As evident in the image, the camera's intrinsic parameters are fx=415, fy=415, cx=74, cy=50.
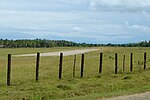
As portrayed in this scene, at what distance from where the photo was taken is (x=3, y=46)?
18950 centimetres

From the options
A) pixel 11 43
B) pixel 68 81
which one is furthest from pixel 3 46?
pixel 68 81

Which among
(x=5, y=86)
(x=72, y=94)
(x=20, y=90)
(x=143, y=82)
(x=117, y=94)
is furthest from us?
(x=143, y=82)

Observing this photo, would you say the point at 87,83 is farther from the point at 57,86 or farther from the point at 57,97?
the point at 57,97

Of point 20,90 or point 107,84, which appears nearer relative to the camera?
point 20,90

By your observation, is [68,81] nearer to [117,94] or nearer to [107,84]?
[107,84]

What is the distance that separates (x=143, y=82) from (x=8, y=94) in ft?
26.0

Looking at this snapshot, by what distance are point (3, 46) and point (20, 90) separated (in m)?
174

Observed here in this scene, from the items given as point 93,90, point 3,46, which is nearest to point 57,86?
point 93,90

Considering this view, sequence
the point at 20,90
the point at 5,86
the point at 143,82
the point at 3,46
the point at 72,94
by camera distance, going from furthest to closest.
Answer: the point at 3,46, the point at 143,82, the point at 5,86, the point at 20,90, the point at 72,94

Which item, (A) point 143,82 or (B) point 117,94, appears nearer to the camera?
(B) point 117,94

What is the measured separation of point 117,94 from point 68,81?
6.28 metres

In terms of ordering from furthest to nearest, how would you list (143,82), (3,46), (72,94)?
(3,46) → (143,82) → (72,94)

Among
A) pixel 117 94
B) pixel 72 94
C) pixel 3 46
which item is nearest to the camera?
pixel 117 94

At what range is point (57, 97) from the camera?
16.3 m
